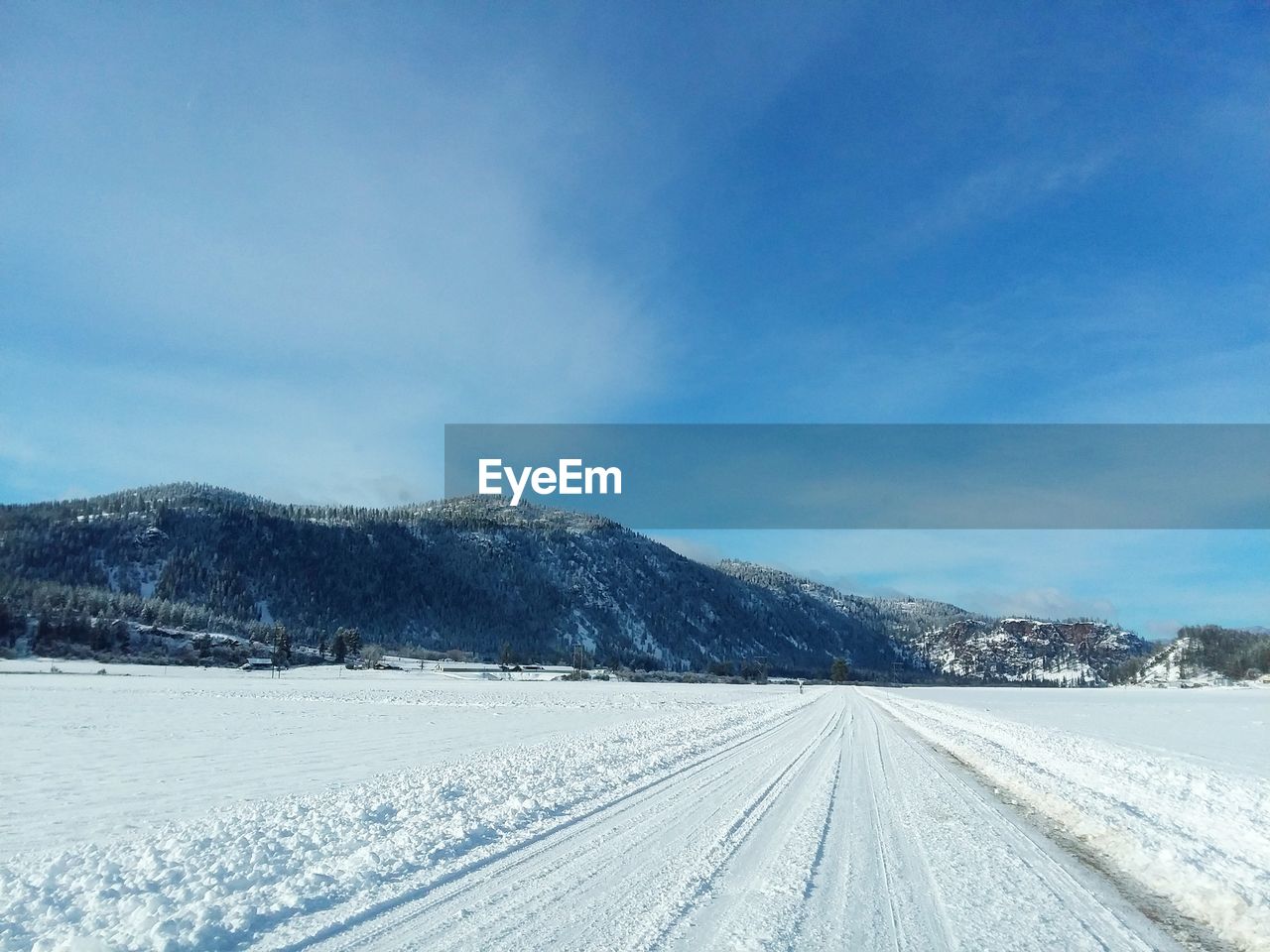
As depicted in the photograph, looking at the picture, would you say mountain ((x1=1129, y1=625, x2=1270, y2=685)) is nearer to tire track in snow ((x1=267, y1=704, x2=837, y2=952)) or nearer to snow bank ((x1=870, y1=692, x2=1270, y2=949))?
snow bank ((x1=870, y1=692, x2=1270, y2=949))

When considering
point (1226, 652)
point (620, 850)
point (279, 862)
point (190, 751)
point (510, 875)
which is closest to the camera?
point (510, 875)

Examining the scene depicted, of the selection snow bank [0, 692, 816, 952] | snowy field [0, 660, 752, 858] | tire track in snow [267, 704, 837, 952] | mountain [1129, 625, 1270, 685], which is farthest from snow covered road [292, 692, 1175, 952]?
mountain [1129, 625, 1270, 685]

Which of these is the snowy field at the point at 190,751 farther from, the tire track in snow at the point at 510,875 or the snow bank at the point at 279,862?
the tire track in snow at the point at 510,875

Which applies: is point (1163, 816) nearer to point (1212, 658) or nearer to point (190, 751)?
point (190, 751)

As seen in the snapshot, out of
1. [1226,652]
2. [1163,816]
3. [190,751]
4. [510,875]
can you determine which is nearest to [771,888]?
[510,875]

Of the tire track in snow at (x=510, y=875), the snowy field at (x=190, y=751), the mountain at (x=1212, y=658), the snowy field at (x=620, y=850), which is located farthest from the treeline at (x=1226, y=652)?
the tire track in snow at (x=510, y=875)

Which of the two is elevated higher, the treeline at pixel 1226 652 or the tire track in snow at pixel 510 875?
the tire track in snow at pixel 510 875
